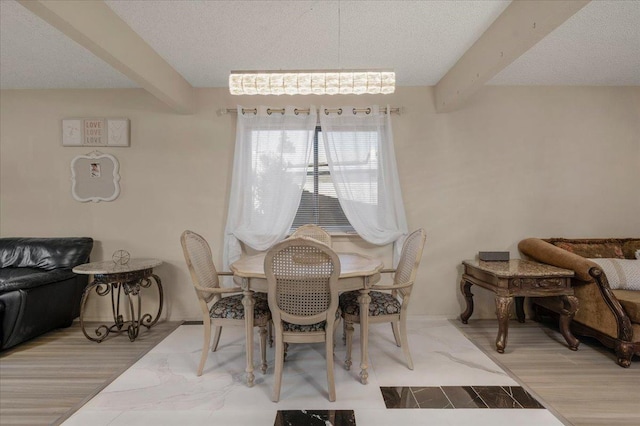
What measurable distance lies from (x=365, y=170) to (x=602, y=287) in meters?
2.14

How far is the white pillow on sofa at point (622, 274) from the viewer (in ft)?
8.74

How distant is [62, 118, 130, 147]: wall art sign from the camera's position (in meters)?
3.44

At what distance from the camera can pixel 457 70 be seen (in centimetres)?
296

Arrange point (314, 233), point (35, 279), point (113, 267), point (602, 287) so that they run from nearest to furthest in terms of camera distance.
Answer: point (602, 287) → point (35, 279) → point (113, 267) → point (314, 233)

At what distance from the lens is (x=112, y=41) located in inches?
85.5

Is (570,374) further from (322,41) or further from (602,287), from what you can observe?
(322,41)

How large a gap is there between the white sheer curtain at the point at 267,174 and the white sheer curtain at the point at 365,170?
0.89 feet

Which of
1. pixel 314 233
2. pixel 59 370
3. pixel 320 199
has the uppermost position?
pixel 320 199

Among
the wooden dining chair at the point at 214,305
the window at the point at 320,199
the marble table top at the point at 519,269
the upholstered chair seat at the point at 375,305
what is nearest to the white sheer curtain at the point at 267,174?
the window at the point at 320,199

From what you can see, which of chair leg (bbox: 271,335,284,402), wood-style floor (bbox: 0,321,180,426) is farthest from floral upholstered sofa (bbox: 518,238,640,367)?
wood-style floor (bbox: 0,321,180,426)

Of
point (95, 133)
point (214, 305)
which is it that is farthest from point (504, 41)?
point (95, 133)

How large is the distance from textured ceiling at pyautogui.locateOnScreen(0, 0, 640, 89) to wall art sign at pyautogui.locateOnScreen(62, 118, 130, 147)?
15.5 inches

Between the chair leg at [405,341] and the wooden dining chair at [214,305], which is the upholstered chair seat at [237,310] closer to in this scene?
the wooden dining chair at [214,305]

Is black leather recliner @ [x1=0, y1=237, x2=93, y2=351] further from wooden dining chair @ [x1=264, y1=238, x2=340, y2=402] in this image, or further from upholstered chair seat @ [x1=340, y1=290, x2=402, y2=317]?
upholstered chair seat @ [x1=340, y1=290, x2=402, y2=317]
